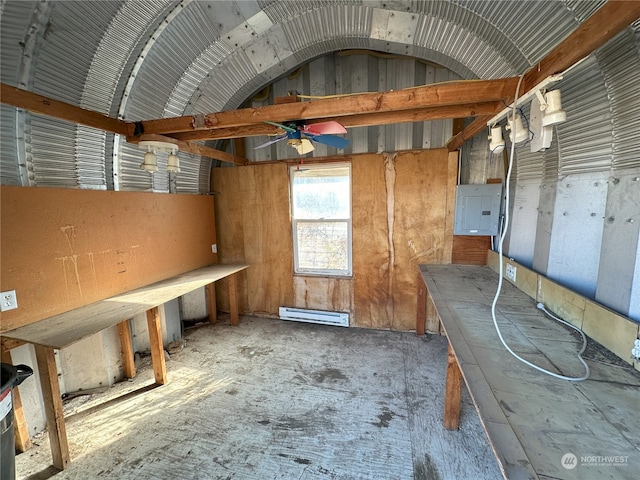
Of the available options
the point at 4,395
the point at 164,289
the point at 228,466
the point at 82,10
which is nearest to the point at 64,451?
the point at 4,395

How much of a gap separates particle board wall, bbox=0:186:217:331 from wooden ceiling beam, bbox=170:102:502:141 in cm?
90

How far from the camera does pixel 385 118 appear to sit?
1937mm

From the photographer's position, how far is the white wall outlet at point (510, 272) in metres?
2.20

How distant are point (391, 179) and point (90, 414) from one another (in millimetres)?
3509

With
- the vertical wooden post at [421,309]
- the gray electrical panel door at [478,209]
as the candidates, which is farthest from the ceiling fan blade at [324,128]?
the vertical wooden post at [421,309]

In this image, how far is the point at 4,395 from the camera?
1229mm

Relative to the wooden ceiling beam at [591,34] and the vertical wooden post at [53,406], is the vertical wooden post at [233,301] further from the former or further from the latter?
the wooden ceiling beam at [591,34]

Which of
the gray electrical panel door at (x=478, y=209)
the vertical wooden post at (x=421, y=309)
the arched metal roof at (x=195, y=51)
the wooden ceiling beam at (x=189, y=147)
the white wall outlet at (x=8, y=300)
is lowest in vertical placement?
the vertical wooden post at (x=421, y=309)

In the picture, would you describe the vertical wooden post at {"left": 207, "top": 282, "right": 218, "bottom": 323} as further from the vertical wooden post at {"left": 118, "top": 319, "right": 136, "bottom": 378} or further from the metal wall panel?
the metal wall panel

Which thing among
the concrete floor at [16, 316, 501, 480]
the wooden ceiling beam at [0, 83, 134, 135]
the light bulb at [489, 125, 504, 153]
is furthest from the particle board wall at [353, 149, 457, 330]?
the wooden ceiling beam at [0, 83, 134, 135]

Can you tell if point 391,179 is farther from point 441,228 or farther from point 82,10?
point 82,10

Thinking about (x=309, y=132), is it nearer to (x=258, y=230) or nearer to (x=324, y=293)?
(x=258, y=230)
